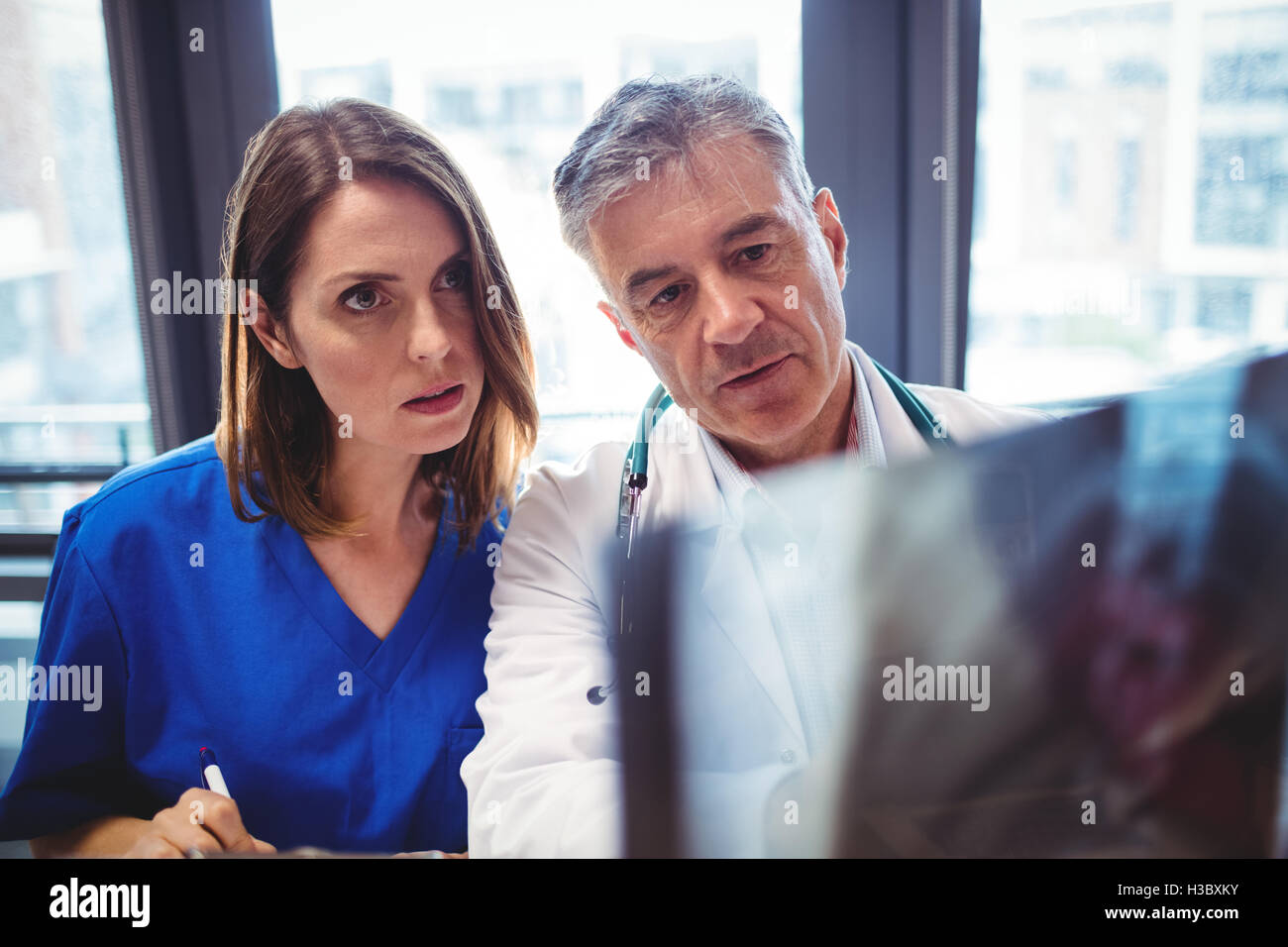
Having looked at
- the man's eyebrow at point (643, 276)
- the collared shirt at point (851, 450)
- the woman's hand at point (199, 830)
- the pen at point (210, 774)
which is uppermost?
the man's eyebrow at point (643, 276)

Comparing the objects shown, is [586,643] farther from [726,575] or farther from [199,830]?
[199,830]

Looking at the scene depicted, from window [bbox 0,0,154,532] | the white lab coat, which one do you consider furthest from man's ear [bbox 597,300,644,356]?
window [bbox 0,0,154,532]

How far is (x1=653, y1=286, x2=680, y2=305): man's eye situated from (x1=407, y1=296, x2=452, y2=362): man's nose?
0.21m

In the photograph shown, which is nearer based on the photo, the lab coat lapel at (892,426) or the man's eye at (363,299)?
the man's eye at (363,299)

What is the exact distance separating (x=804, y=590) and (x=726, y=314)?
0.28 m

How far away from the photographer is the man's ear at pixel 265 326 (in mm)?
808

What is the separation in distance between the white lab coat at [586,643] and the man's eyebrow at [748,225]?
213 mm

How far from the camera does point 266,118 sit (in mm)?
842

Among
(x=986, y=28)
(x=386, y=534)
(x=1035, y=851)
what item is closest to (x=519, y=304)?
(x=386, y=534)

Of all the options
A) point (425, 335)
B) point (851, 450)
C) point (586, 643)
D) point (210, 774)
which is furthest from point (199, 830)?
point (851, 450)

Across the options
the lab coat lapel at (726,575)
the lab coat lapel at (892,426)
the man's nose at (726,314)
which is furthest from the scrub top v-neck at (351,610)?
the lab coat lapel at (892,426)

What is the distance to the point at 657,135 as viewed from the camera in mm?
794

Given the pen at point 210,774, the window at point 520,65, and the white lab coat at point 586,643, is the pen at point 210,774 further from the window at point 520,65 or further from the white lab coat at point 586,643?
the window at point 520,65

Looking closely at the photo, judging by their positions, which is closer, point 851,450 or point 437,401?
point 437,401
